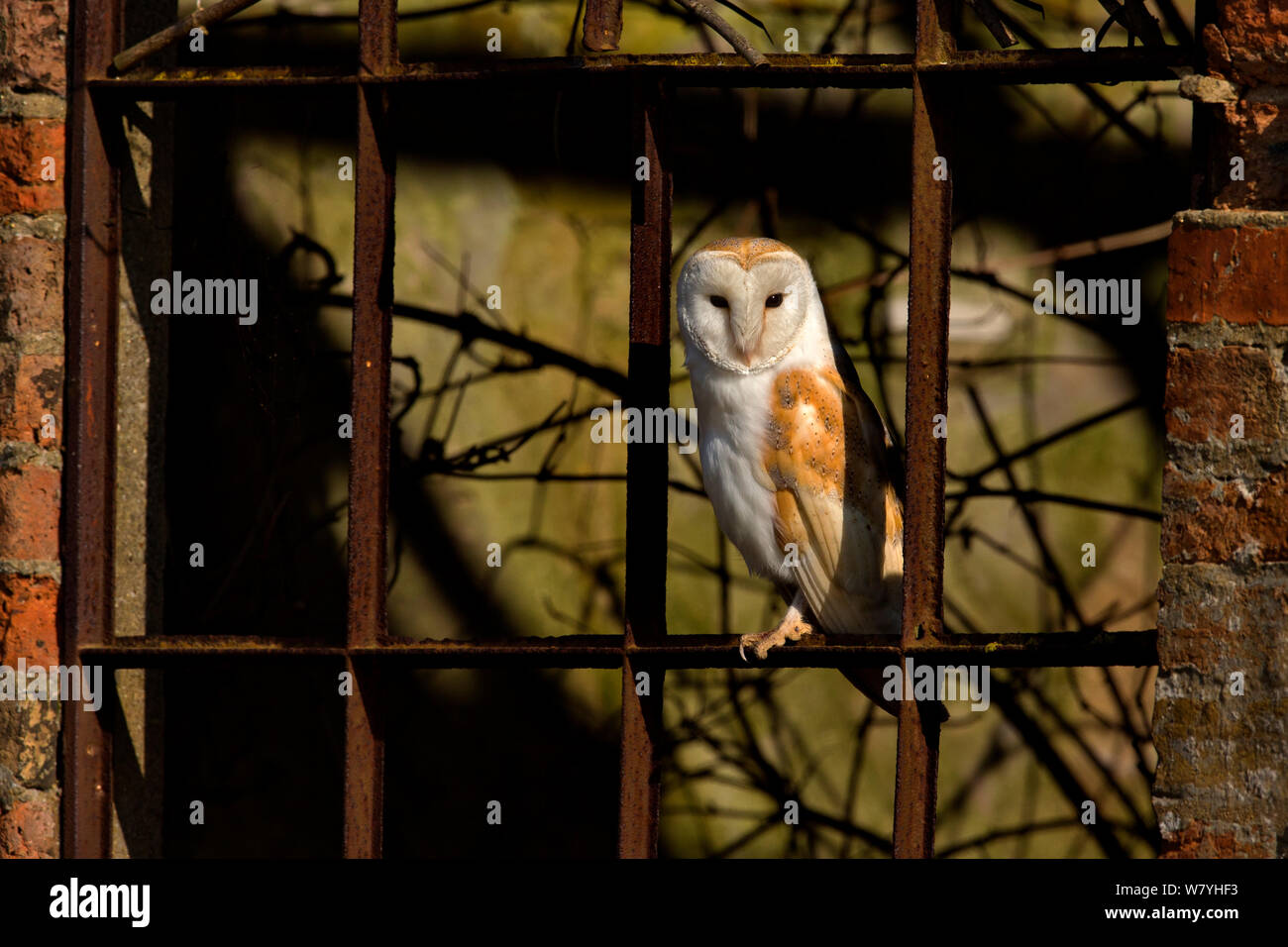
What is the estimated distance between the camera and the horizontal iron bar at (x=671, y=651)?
2961 millimetres

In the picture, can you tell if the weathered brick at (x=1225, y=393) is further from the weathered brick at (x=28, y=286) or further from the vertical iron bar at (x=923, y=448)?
the weathered brick at (x=28, y=286)

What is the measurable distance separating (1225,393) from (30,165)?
2.29m

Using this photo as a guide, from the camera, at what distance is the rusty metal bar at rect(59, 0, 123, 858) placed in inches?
132

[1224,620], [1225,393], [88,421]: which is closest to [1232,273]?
[1225,393]

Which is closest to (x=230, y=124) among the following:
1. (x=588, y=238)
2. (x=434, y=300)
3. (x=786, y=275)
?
(x=434, y=300)

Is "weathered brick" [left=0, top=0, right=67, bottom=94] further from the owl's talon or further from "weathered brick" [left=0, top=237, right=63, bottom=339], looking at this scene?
the owl's talon

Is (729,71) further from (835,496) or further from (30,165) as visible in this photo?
(30,165)

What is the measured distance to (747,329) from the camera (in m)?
3.44

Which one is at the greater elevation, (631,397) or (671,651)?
(631,397)

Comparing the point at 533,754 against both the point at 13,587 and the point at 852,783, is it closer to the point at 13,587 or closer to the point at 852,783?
the point at 852,783

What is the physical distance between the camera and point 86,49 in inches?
135

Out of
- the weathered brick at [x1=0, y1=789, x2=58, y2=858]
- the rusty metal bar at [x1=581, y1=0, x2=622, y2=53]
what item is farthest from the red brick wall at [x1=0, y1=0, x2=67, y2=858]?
the rusty metal bar at [x1=581, y1=0, x2=622, y2=53]

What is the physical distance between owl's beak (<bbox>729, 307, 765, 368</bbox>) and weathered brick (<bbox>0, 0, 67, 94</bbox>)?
1412 millimetres

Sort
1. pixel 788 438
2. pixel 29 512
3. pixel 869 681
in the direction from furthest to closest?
pixel 869 681 → pixel 788 438 → pixel 29 512
